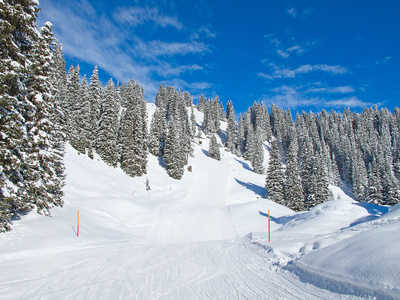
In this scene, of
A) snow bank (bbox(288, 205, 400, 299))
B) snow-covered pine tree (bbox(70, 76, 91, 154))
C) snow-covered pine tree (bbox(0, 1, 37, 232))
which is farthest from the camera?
snow-covered pine tree (bbox(70, 76, 91, 154))

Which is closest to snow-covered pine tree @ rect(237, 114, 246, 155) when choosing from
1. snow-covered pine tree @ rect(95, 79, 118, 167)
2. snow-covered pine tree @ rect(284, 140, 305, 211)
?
snow-covered pine tree @ rect(284, 140, 305, 211)

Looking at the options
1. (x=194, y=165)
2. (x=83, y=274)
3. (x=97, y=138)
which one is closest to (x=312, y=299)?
(x=83, y=274)

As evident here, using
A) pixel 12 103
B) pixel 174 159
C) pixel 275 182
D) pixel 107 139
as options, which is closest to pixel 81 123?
pixel 107 139

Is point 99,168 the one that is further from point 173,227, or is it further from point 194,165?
point 194,165

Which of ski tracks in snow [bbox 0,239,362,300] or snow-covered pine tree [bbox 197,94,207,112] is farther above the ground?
snow-covered pine tree [bbox 197,94,207,112]

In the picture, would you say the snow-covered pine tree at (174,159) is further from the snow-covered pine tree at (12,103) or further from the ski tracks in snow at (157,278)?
the ski tracks in snow at (157,278)

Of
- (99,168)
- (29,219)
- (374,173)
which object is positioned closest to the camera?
(29,219)

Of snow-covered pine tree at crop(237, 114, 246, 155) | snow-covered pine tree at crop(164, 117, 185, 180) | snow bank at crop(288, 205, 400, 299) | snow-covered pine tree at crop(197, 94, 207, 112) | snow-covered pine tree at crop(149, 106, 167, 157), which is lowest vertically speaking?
snow bank at crop(288, 205, 400, 299)

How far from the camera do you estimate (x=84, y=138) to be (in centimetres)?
3500

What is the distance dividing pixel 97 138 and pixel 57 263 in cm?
3239

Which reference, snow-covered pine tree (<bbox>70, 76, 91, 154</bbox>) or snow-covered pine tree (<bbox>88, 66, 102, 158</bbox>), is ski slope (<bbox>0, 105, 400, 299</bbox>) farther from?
snow-covered pine tree (<bbox>88, 66, 102, 158</bbox>)

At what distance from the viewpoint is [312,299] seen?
466 cm

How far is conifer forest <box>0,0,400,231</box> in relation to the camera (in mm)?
10547

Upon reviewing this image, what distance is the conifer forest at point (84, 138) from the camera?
10.5 m
